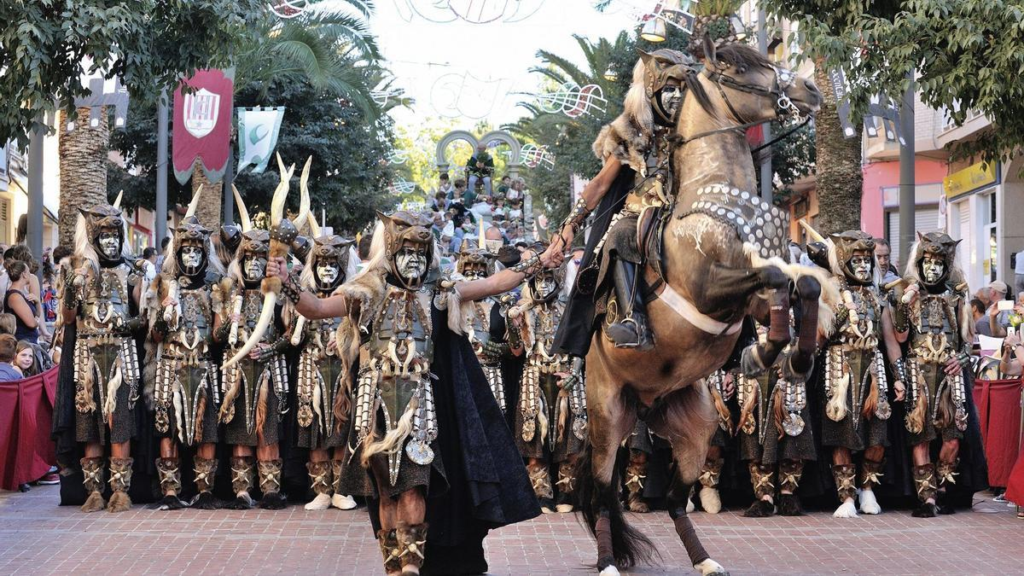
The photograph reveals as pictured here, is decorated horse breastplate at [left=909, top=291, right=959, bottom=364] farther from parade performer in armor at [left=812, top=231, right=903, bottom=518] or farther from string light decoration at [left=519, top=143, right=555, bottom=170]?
string light decoration at [left=519, top=143, right=555, bottom=170]

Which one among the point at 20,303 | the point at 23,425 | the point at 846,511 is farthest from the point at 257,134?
the point at 846,511

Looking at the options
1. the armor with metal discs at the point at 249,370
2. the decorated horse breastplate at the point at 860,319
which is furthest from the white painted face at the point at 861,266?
the armor with metal discs at the point at 249,370

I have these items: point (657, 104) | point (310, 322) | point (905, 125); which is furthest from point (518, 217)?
point (657, 104)

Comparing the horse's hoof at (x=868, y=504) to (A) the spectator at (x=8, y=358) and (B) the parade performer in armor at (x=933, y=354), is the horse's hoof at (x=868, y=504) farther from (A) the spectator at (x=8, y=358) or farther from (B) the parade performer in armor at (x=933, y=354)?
(A) the spectator at (x=8, y=358)

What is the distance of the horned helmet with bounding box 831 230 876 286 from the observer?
35.2 feet

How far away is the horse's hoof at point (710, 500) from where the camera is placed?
11227 mm

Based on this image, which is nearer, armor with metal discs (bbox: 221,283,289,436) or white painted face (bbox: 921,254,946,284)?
white painted face (bbox: 921,254,946,284)

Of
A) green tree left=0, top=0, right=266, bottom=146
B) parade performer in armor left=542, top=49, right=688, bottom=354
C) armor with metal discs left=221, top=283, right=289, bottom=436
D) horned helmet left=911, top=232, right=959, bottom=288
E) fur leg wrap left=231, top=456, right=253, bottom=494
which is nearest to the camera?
parade performer in armor left=542, top=49, right=688, bottom=354

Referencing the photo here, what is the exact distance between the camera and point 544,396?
11.4m

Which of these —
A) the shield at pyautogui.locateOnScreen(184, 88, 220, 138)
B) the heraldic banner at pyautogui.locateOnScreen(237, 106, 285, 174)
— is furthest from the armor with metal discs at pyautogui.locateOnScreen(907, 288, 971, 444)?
the heraldic banner at pyautogui.locateOnScreen(237, 106, 285, 174)

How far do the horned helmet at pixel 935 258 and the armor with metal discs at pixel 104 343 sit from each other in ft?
20.7

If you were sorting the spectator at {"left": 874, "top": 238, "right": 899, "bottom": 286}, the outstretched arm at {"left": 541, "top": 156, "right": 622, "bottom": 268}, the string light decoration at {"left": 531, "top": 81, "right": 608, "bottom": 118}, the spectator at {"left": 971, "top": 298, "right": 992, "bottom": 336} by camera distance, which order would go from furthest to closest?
the string light decoration at {"left": 531, "top": 81, "right": 608, "bottom": 118}
the spectator at {"left": 971, "top": 298, "right": 992, "bottom": 336}
the spectator at {"left": 874, "top": 238, "right": 899, "bottom": 286}
the outstretched arm at {"left": 541, "top": 156, "right": 622, "bottom": 268}

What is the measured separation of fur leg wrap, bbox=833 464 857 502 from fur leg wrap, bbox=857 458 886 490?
12 centimetres

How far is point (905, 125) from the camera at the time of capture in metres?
17.5
